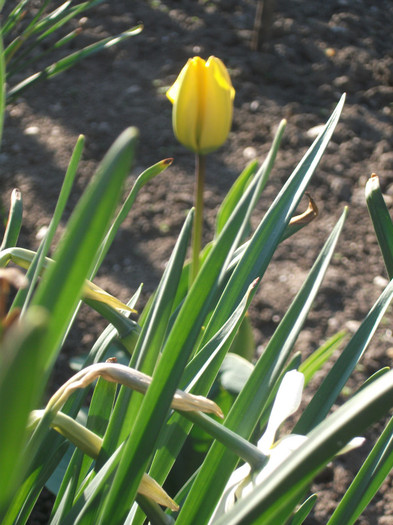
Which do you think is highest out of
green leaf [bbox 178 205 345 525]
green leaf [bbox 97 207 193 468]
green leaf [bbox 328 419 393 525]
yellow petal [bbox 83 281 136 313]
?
yellow petal [bbox 83 281 136 313]

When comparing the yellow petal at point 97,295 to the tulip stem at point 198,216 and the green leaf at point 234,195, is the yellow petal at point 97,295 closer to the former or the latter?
the tulip stem at point 198,216

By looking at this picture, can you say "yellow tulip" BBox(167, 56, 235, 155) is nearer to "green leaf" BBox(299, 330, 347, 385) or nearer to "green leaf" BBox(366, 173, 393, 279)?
"green leaf" BBox(366, 173, 393, 279)

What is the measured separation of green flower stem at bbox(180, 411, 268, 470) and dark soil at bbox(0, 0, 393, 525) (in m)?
0.91

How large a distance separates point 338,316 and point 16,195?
3.76 feet

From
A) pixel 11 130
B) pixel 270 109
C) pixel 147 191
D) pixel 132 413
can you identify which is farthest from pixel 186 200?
pixel 132 413

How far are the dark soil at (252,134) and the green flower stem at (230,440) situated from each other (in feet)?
2.97

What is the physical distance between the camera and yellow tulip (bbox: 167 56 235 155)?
805 mm

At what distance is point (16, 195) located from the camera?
74 centimetres

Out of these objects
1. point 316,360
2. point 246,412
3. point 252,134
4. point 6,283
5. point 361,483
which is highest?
point 6,283

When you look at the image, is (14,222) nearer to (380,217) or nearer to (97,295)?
(97,295)

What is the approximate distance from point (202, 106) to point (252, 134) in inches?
60.1

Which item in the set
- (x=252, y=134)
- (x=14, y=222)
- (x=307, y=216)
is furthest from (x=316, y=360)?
(x=252, y=134)

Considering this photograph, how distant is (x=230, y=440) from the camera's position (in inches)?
16.8

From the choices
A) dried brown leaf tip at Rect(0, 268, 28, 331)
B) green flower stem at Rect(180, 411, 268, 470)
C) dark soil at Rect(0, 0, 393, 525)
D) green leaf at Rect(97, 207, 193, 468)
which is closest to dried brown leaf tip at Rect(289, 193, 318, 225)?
green leaf at Rect(97, 207, 193, 468)
